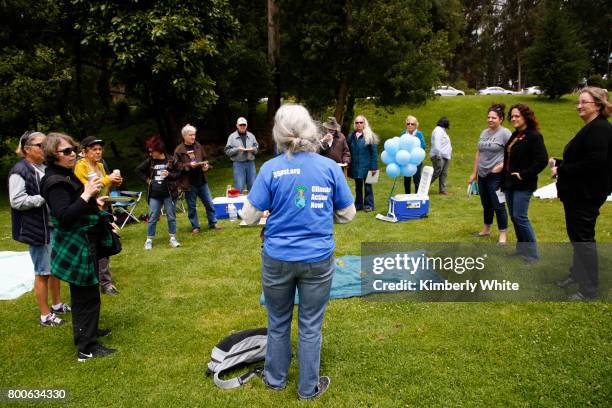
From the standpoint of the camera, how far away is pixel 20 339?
13.7 feet

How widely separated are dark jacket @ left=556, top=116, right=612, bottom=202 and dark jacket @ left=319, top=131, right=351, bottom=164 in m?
4.34

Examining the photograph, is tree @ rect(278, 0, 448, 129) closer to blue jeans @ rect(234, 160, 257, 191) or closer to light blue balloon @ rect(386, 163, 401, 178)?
blue jeans @ rect(234, 160, 257, 191)

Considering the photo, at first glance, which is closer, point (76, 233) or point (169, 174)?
point (76, 233)

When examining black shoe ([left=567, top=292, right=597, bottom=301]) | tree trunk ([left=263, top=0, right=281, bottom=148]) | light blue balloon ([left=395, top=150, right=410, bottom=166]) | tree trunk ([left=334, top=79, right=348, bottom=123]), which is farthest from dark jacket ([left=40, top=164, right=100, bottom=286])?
tree trunk ([left=334, top=79, right=348, bottom=123])

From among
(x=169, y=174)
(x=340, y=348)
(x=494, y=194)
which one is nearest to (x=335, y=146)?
(x=169, y=174)

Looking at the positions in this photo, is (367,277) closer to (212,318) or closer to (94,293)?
(212,318)

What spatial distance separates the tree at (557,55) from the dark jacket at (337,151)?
68.4 feet

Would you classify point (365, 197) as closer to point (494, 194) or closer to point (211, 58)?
point (494, 194)

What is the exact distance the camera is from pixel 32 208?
4.23 metres

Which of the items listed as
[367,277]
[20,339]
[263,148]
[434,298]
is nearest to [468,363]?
[434,298]

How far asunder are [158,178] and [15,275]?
2198mm

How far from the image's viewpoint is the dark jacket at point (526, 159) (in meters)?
5.02

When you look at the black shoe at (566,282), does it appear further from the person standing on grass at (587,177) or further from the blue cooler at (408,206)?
the blue cooler at (408,206)

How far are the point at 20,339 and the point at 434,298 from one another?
3976 mm
